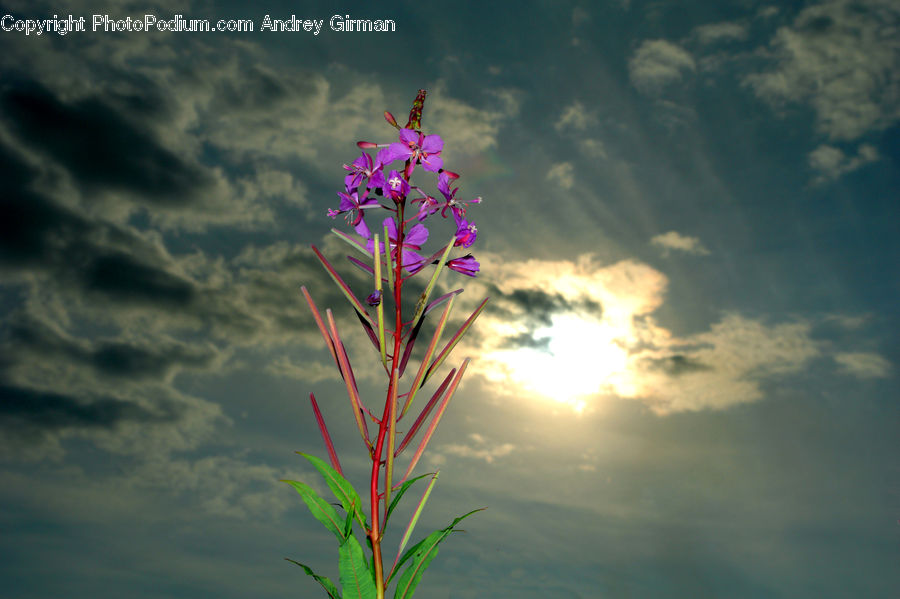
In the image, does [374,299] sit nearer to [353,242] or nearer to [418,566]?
[353,242]

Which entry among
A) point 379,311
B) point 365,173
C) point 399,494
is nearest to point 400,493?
point 399,494

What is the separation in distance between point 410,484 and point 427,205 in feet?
6.50

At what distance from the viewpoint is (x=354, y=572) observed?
3689mm

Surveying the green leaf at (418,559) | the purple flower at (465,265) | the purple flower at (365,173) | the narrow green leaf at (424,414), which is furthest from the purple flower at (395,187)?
the green leaf at (418,559)

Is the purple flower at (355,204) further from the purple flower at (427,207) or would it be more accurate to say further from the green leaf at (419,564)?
the green leaf at (419,564)

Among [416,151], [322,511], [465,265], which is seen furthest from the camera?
[465,265]

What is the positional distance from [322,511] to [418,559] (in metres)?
0.74

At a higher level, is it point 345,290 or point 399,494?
point 345,290

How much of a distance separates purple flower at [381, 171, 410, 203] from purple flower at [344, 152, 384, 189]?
68 millimetres

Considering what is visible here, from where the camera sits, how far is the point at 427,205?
Result: 171 inches

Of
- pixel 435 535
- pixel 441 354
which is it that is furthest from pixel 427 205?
pixel 435 535

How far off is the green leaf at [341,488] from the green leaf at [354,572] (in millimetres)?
152

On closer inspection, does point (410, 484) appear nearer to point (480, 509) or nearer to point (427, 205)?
point (480, 509)

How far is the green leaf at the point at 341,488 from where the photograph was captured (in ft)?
12.5
